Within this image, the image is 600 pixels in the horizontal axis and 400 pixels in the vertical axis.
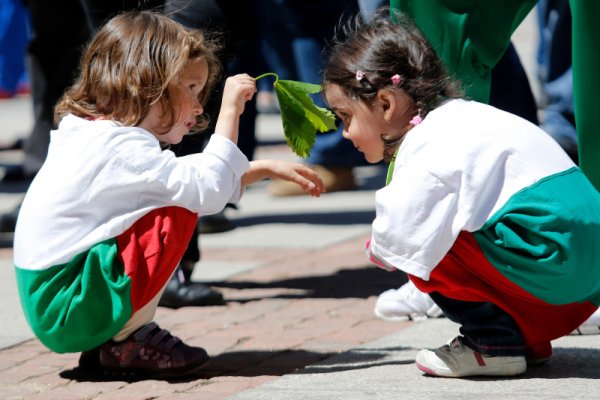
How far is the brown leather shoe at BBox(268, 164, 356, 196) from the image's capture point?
286 inches

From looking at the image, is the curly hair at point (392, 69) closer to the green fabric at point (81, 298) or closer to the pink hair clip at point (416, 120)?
the pink hair clip at point (416, 120)

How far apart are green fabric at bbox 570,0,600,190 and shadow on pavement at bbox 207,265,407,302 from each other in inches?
40.5

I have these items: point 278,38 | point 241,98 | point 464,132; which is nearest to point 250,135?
point 278,38

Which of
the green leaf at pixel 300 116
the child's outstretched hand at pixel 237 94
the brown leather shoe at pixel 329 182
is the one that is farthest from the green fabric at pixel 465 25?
the brown leather shoe at pixel 329 182

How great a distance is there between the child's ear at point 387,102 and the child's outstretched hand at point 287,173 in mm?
301

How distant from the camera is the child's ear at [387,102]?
10.5ft

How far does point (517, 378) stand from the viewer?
313cm

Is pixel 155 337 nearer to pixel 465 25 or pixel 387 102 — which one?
pixel 387 102

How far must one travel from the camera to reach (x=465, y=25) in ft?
12.7

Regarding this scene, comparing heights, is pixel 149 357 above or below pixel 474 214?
below

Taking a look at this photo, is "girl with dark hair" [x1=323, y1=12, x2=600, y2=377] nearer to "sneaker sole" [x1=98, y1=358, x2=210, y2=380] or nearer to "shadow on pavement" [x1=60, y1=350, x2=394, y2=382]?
"shadow on pavement" [x1=60, y1=350, x2=394, y2=382]

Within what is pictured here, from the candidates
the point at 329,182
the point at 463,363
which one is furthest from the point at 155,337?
the point at 329,182

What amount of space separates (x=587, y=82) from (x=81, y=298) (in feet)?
5.17

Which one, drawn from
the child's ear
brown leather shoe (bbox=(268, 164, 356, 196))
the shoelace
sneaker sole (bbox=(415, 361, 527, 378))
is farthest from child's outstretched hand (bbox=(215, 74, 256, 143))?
brown leather shoe (bbox=(268, 164, 356, 196))
